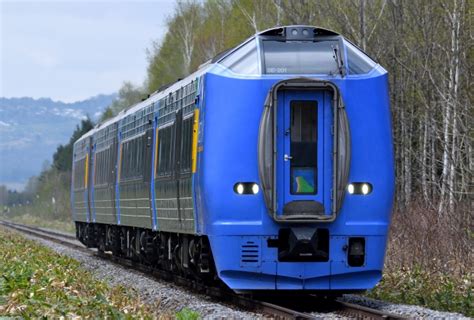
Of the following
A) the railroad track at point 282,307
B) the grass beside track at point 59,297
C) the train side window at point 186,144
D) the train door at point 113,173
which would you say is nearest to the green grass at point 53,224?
the train door at point 113,173

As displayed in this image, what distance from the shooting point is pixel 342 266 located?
1277 centimetres

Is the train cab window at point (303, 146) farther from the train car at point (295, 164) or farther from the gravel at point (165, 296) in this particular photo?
the gravel at point (165, 296)

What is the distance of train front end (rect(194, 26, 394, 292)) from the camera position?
12672 mm

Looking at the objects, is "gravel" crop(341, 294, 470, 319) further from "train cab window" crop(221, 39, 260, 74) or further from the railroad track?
"train cab window" crop(221, 39, 260, 74)

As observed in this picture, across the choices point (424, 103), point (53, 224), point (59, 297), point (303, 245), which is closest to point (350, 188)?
point (303, 245)

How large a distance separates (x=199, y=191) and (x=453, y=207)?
7.54 meters

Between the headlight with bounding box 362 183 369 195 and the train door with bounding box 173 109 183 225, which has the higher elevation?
the train door with bounding box 173 109 183 225

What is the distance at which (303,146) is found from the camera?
42.0ft

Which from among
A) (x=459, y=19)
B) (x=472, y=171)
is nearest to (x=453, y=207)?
(x=472, y=171)

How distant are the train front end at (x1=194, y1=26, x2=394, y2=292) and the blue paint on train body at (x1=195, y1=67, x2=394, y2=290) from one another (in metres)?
0.01

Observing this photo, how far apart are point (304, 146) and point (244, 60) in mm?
1230

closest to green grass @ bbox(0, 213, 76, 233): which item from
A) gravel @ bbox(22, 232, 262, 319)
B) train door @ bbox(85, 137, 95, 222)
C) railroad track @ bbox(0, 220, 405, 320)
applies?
train door @ bbox(85, 137, 95, 222)

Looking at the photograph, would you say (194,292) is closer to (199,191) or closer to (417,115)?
(199,191)

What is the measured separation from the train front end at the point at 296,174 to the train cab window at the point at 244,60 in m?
0.01
